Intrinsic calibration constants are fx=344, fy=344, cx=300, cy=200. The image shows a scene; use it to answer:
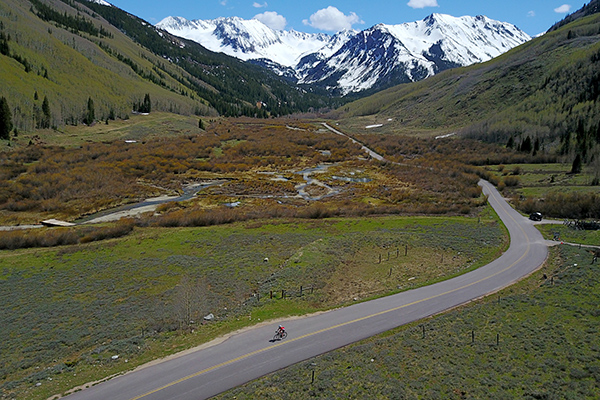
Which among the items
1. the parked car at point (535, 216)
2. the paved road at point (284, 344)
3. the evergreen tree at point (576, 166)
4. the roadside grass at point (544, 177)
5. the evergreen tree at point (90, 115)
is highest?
the evergreen tree at point (90, 115)

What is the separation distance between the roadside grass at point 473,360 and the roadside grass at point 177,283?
6452mm

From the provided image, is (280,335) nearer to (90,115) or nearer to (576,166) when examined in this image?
(576,166)

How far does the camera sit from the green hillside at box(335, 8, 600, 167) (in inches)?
4055

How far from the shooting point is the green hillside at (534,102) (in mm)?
103000

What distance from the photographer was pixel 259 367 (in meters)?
18.8

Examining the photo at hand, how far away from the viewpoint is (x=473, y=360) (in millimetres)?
18266

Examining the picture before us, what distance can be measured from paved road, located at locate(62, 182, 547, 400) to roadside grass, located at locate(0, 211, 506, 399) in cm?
154

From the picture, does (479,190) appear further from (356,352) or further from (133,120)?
(133,120)

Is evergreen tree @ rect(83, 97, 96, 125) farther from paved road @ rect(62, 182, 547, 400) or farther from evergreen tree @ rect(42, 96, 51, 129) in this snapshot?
paved road @ rect(62, 182, 547, 400)

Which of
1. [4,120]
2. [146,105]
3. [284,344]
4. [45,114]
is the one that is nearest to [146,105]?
[146,105]

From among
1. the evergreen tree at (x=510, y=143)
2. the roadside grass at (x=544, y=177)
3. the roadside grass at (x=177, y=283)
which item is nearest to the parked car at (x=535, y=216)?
the roadside grass at (x=177, y=283)

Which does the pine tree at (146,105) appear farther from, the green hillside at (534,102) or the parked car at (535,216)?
the parked car at (535,216)

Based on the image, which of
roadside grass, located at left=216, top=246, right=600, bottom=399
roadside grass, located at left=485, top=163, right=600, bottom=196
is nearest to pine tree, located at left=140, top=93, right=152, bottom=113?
roadside grass, located at left=485, top=163, right=600, bottom=196

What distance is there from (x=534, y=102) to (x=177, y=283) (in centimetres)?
14195
